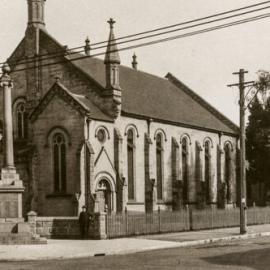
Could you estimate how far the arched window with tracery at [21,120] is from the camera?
44406mm

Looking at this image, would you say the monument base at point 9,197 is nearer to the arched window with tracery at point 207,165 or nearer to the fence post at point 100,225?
the fence post at point 100,225

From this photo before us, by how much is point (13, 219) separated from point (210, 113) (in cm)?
3605

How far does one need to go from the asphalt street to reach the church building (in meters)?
12.9

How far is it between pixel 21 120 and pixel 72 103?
7.26m

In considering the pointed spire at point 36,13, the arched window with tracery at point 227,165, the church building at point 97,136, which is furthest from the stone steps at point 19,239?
the arched window with tracery at point 227,165

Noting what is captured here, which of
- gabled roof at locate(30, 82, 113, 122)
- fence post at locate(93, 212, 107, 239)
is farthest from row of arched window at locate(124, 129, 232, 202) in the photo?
fence post at locate(93, 212, 107, 239)

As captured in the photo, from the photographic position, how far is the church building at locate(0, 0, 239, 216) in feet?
128

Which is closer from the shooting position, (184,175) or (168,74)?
(184,175)

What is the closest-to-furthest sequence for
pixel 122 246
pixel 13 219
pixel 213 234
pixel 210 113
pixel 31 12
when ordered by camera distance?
pixel 122 246, pixel 13 219, pixel 213 234, pixel 31 12, pixel 210 113

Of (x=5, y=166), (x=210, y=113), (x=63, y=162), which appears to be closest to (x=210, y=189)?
(x=210, y=113)

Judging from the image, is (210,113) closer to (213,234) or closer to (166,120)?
(166,120)

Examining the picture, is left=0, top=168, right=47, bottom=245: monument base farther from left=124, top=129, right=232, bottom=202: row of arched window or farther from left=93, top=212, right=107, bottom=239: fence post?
left=124, top=129, right=232, bottom=202: row of arched window

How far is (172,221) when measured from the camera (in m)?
31.8

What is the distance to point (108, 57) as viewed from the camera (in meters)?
40.1
